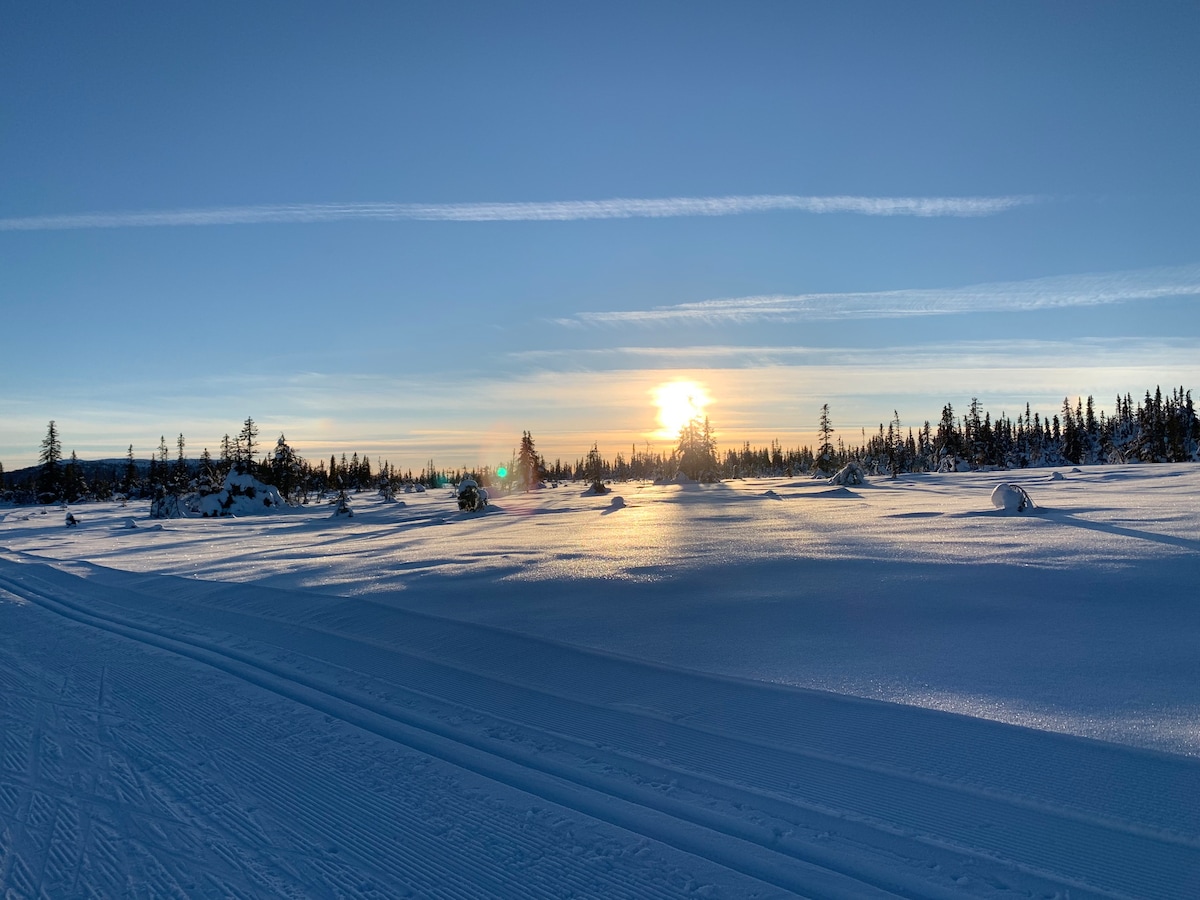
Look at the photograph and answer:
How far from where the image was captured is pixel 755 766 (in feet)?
13.9

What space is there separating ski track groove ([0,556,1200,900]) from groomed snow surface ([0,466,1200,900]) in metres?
0.02

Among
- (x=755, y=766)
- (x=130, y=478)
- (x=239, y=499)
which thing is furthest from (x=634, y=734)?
(x=130, y=478)

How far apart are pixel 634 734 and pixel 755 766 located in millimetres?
949

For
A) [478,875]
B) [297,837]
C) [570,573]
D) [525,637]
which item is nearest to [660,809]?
[478,875]

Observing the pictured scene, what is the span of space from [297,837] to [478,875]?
1.12 m

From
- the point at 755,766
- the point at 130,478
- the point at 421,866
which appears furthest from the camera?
the point at 130,478

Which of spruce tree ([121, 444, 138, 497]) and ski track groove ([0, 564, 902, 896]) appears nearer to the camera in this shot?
ski track groove ([0, 564, 902, 896])

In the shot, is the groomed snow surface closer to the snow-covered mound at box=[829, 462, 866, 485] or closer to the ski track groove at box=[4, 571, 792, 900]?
the ski track groove at box=[4, 571, 792, 900]

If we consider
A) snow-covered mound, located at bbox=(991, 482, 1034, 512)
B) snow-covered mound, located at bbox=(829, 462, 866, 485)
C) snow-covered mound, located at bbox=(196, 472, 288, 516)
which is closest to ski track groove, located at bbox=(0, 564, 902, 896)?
snow-covered mound, located at bbox=(991, 482, 1034, 512)

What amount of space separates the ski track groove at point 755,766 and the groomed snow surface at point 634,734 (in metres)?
0.02

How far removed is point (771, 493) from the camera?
32.2 meters

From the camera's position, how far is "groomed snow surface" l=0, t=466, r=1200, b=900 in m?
3.29

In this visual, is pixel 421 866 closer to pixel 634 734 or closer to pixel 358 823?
pixel 358 823

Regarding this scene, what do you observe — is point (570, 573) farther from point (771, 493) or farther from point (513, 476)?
point (513, 476)
